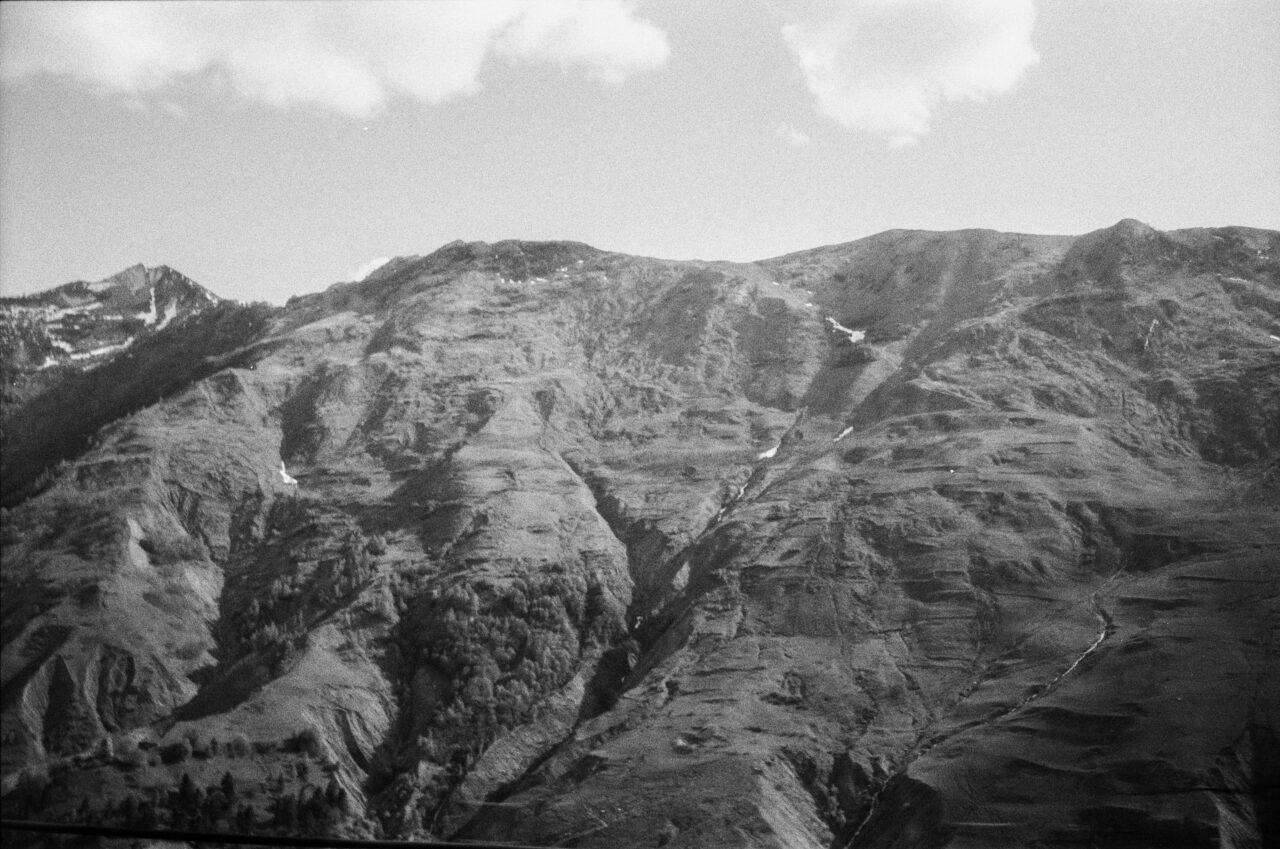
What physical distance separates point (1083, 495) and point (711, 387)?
29.1 meters

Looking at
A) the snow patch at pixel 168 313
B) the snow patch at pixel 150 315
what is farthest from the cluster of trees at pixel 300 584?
the snow patch at pixel 150 315

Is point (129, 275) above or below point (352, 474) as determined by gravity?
above

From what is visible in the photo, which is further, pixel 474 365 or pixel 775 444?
pixel 474 365

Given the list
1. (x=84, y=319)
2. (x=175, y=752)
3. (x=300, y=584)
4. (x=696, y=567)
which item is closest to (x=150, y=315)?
(x=84, y=319)

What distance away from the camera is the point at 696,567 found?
195 feet

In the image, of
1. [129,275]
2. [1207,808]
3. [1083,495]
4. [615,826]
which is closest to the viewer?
[1207,808]

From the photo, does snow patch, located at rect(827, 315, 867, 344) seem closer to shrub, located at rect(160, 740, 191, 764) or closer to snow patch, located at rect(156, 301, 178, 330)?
shrub, located at rect(160, 740, 191, 764)

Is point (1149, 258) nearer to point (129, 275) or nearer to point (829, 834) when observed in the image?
point (829, 834)

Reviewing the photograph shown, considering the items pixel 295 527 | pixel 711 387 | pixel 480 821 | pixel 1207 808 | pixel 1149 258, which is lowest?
pixel 480 821

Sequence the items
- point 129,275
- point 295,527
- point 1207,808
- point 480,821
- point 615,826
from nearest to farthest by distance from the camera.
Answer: point 1207,808
point 615,826
point 480,821
point 295,527
point 129,275

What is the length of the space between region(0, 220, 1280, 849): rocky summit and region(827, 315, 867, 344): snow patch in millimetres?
870

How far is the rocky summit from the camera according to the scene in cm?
4019

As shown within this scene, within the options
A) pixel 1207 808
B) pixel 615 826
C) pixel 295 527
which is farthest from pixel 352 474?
pixel 1207 808

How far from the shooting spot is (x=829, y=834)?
133 ft
